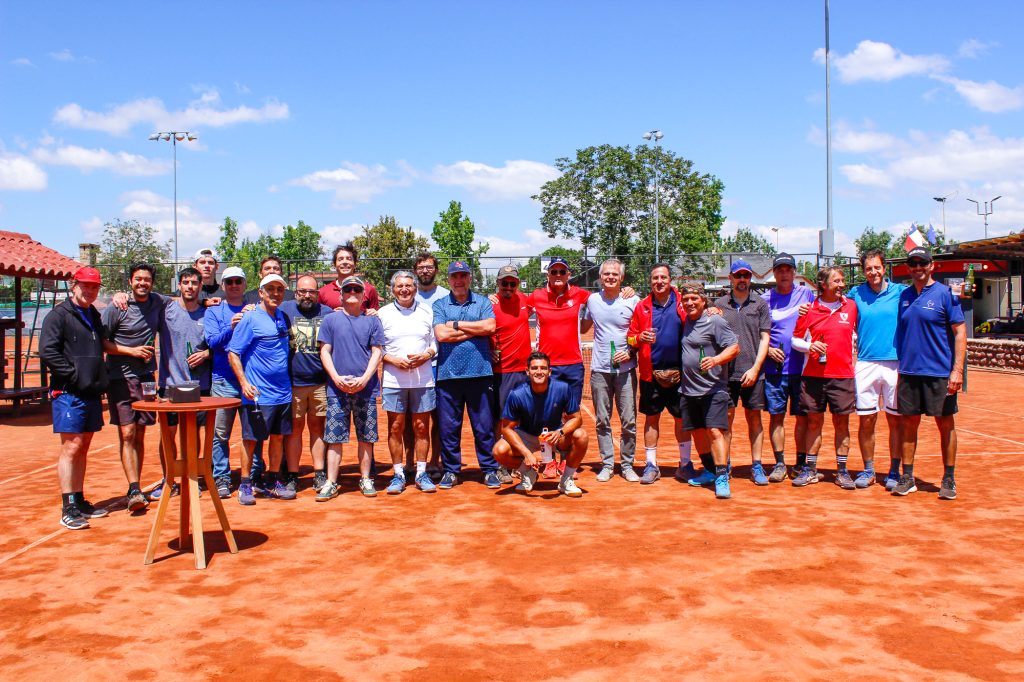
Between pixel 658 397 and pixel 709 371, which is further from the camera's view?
pixel 658 397

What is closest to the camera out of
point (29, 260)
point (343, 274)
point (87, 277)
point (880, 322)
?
point (87, 277)

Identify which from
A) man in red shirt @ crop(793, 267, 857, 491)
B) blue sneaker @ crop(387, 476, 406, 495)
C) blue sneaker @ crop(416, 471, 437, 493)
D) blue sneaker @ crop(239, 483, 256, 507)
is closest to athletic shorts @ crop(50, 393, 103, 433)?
blue sneaker @ crop(239, 483, 256, 507)

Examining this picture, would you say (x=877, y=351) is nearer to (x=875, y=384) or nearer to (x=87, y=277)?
(x=875, y=384)

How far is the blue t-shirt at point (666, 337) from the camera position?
23.8 ft

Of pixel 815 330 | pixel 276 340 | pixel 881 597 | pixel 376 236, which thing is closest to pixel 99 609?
pixel 276 340

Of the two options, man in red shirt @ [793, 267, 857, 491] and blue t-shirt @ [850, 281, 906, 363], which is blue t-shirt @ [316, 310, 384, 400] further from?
blue t-shirt @ [850, 281, 906, 363]

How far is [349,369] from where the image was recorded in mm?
6797

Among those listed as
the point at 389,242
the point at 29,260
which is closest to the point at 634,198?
the point at 389,242

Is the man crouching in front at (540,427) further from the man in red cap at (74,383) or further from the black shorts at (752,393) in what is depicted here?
the man in red cap at (74,383)

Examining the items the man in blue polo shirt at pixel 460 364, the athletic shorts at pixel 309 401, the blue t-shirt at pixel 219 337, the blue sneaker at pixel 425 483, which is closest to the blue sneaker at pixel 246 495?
the athletic shorts at pixel 309 401

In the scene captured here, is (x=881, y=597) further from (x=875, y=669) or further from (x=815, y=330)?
(x=815, y=330)

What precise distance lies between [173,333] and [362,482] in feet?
6.76

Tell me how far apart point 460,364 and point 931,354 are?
3.96 m

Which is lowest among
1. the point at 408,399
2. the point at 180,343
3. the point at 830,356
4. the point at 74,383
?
the point at 408,399
